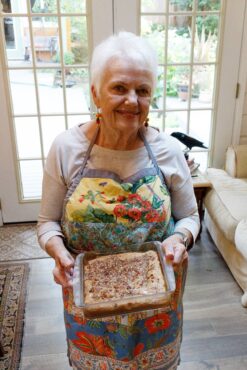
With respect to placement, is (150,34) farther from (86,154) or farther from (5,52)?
(86,154)

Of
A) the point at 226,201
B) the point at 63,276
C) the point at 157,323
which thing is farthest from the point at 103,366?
the point at 226,201

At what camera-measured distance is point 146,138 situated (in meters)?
1.21

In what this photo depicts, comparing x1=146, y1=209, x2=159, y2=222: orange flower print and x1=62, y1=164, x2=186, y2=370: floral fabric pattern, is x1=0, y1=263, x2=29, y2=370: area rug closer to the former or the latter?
x1=62, y1=164, x2=186, y2=370: floral fabric pattern

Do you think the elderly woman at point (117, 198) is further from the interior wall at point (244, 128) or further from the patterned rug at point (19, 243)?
the interior wall at point (244, 128)

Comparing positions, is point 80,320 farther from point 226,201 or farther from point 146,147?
point 226,201

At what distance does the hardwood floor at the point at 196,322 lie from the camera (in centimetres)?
172

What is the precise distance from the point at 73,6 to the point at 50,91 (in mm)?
562

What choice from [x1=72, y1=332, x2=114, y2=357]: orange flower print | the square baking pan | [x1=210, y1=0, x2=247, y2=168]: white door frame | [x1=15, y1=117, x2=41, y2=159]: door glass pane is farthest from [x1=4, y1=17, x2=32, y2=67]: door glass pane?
[x1=72, y1=332, x2=114, y2=357]: orange flower print

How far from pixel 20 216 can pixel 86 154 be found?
185cm

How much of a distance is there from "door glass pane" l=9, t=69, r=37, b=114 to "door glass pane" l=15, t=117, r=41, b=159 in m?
0.07

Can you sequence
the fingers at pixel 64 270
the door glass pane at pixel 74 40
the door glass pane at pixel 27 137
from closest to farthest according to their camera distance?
the fingers at pixel 64 270, the door glass pane at pixel 74 40, the door glass pane at pixel 27 137

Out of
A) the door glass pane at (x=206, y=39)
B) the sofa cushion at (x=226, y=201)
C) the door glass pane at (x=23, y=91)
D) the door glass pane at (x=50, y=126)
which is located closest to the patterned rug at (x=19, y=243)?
the door glass pane at (x=50, y=126)

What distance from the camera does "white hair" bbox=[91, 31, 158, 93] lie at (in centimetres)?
106

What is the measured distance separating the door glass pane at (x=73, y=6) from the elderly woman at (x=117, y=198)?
136 cm
